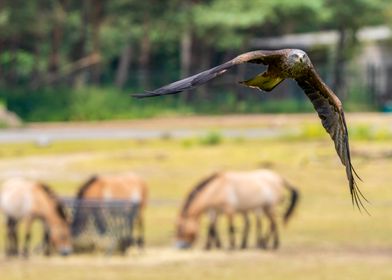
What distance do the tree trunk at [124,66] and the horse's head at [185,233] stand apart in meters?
39.8

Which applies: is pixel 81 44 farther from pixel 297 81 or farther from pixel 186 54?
pixel 297 81

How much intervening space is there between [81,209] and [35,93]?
35.8 metres

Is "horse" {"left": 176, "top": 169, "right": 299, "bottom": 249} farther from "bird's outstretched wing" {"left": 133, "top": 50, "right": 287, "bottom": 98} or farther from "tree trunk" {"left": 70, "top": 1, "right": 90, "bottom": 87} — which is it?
"tree trunk" {"left": 70, "top": 1, "right": 90, "bottom": 87}

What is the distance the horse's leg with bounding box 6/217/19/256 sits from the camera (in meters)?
24.1

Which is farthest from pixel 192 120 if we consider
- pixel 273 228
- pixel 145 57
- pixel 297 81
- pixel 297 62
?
pixel 297 62

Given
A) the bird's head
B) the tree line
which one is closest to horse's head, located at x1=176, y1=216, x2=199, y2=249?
the bird's head

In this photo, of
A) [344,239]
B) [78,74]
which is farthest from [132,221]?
[78,74]

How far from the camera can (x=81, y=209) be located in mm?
24219

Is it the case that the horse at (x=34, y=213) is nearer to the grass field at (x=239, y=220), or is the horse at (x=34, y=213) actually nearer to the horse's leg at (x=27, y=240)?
the horse's leg at (x=27, y=240)

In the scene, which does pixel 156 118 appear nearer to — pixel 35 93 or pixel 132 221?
pixel 35 93

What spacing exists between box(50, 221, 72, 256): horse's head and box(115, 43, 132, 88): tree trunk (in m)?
40.4

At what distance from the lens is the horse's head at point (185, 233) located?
80.7 ft

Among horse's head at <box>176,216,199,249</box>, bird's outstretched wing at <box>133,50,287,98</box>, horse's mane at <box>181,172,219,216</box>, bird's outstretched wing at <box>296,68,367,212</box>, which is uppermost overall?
A: bird's outstretched wing at <box>133,50,287,98</box>

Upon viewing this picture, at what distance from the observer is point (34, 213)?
24562mm
